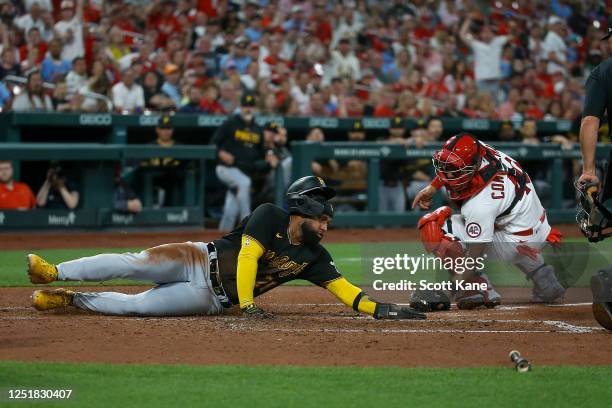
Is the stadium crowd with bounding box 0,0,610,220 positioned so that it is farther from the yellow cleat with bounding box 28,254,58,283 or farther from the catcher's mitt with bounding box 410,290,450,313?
the yellow cleat with bounding box 28,254,58,283

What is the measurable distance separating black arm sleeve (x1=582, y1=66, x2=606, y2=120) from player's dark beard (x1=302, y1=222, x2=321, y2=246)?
1.98 m

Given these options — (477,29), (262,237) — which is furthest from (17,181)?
(477,29)

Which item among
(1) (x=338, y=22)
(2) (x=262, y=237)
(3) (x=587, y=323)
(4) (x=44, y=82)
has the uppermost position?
(1) (x=338, y=22)

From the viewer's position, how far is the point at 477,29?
20.3 m

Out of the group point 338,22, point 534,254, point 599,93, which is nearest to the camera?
point 599,93

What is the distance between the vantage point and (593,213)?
6.64 m

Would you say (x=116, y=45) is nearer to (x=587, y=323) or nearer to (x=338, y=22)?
(x=338, y=22)

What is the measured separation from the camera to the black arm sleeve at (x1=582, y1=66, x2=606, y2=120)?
6633mm

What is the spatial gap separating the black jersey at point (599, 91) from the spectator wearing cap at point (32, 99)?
908 cm

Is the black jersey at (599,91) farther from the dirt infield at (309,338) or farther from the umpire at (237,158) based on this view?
the umpire at (237,158)

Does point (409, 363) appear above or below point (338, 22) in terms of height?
below

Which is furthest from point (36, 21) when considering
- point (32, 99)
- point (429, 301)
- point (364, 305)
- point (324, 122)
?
point (364, 305)

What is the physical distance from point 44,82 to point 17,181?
1794 millimetres

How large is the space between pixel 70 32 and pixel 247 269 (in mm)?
9466
